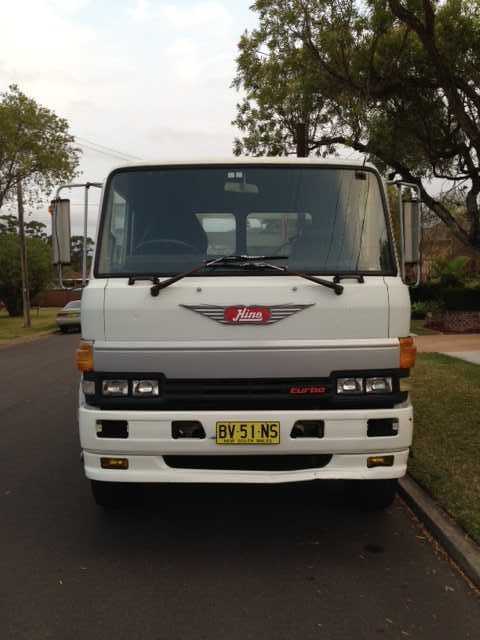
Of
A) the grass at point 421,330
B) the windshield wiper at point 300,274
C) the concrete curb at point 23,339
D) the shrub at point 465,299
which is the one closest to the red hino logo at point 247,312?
the windshield wiper at point 300,274

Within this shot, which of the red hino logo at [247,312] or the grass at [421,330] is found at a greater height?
the red hino logo at [247,312]

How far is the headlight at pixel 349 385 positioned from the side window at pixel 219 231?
3.77 ft

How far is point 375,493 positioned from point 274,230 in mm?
2006

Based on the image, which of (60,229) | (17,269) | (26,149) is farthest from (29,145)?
(60,229)

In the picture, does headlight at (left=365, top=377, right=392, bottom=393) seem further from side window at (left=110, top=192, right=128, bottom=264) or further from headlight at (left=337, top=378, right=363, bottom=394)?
side window at (left=110, top=192, right=128, bottom=264)

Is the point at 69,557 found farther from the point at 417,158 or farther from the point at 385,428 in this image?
the point at 417,158

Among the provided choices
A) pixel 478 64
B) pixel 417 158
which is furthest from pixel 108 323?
pixel 417 158

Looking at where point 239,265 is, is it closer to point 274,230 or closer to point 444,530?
point 274,230

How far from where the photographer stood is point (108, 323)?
421 cm

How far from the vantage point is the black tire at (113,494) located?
4.89 metres

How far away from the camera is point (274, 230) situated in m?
4.71

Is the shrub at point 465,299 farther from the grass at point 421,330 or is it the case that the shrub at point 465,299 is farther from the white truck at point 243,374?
the white truck at point 243,374

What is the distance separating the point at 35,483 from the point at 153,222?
2.68 metres

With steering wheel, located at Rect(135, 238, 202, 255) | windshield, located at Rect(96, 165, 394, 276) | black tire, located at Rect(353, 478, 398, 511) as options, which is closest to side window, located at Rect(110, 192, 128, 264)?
windshield, located at Rect(96, 165, 394, 276)
